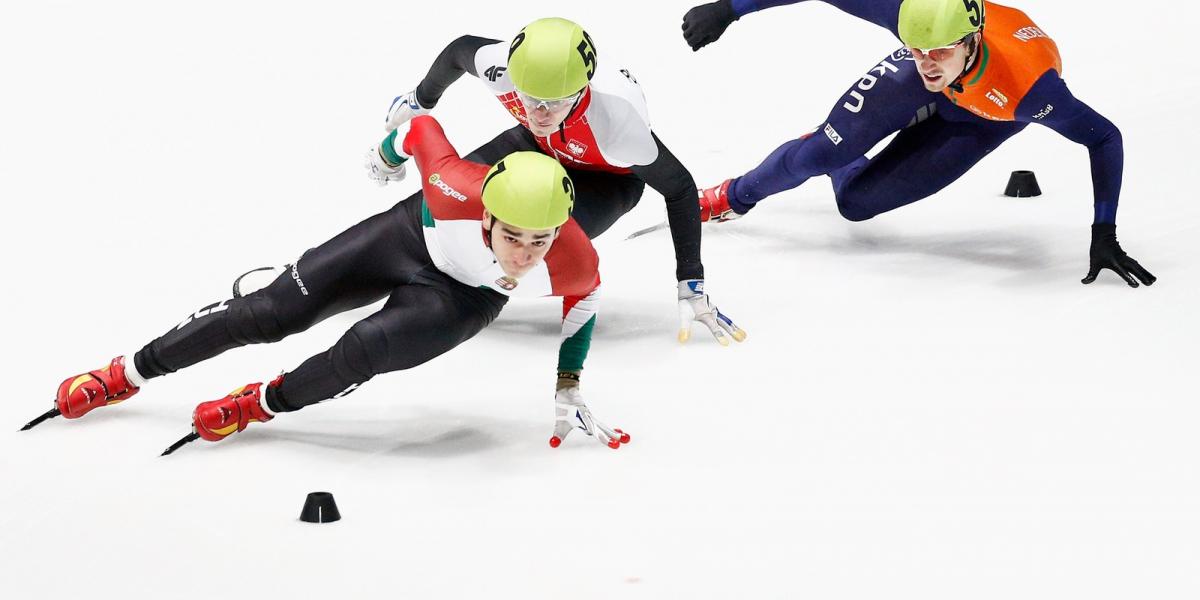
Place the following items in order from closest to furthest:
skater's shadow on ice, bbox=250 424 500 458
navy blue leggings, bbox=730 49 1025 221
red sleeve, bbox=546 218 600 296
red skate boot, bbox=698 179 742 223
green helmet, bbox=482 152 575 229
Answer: green helmet, bbox=482 152 575 229
red sleeve, bbox=546 218 600 296
skater's shadow on ice, bbox=250 424 500 458
navy blue leggings, bbox=730 49 1025 221
red skate boot, bbox=698 179 742 223

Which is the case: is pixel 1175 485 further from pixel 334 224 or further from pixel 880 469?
pixel 334 224

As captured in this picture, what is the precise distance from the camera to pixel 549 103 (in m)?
5.16

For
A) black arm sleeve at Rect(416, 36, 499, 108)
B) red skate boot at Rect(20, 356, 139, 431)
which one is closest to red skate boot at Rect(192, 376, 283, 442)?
red skate boot at Rect(20, 356, 139, 431)

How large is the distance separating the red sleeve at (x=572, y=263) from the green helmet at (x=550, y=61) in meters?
0.53

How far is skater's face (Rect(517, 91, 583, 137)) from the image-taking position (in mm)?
5164

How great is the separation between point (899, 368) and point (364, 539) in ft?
7.09

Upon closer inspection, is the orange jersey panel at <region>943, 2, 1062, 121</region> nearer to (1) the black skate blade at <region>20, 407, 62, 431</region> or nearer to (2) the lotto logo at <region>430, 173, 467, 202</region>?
(2) the lotto logo at <region>430, 173, 467, 202</region>

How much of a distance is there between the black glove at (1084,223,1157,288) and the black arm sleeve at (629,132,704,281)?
5.37 feet

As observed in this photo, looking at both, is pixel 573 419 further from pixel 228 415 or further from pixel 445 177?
pixel 228 415

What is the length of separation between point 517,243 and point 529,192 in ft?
0.73

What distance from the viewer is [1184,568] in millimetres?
3977

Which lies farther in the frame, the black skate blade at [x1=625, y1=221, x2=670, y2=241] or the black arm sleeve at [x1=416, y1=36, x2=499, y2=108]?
the black skate blade at [x1=625, y1=221, x2=670, y2=241]

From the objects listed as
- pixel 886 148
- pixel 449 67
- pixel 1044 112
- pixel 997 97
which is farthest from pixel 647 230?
pixel 1044 112

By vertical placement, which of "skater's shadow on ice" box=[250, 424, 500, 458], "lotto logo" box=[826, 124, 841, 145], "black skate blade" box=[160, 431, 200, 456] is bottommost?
"skater's shadow on ice" box=[250, 424, 500, 458]
